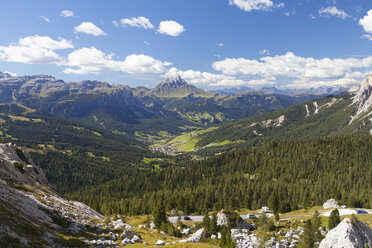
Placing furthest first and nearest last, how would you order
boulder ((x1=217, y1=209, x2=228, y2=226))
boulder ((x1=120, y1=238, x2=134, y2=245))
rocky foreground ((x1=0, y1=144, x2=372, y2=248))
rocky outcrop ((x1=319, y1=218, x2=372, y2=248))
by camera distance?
boulder ((x1=217, y1=209, x2=228, y2=226))
rocky outcrop ((x1=319, y1=218, x2=372, y2=248))
boulder ((x1=120, y1=238, x2=134, y2=245))
rocky foreground ((x1=0, y1=144, x2=372, y2=248))

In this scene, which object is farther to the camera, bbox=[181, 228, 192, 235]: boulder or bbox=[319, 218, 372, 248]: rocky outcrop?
bbox=[181, 228, 192, 235]: boulder

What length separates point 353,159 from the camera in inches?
7717

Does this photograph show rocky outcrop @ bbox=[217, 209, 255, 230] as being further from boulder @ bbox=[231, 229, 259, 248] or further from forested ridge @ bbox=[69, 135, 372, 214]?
forested ridge @ bbox=[69, 135, 372, 214]

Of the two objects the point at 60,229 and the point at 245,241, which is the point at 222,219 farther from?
the point at 60,229

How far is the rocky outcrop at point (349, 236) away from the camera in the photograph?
50.1 m

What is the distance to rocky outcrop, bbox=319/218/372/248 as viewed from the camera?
5009 centimetres

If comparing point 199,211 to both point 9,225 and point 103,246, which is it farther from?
point 9,225

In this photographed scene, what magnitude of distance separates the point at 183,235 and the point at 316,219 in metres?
47.3

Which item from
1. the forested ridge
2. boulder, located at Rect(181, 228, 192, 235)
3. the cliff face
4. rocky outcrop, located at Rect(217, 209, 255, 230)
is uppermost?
the cliff face

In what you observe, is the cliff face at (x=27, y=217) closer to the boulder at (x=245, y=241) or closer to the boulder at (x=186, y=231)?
the boulder at (x=186, y=231)

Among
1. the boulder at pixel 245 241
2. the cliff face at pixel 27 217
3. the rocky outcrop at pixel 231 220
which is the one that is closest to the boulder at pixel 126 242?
the cliff face at pixel 27 217

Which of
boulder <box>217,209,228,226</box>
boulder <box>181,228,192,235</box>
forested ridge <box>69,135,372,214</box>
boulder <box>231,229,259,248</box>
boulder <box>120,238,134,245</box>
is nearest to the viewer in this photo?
boulder <box>120,238,134,245</box>

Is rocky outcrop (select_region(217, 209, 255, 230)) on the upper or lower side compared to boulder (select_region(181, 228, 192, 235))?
upper

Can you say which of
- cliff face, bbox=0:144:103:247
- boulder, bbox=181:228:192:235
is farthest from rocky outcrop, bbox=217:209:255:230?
cliff face, bbox=0:144:103:247
